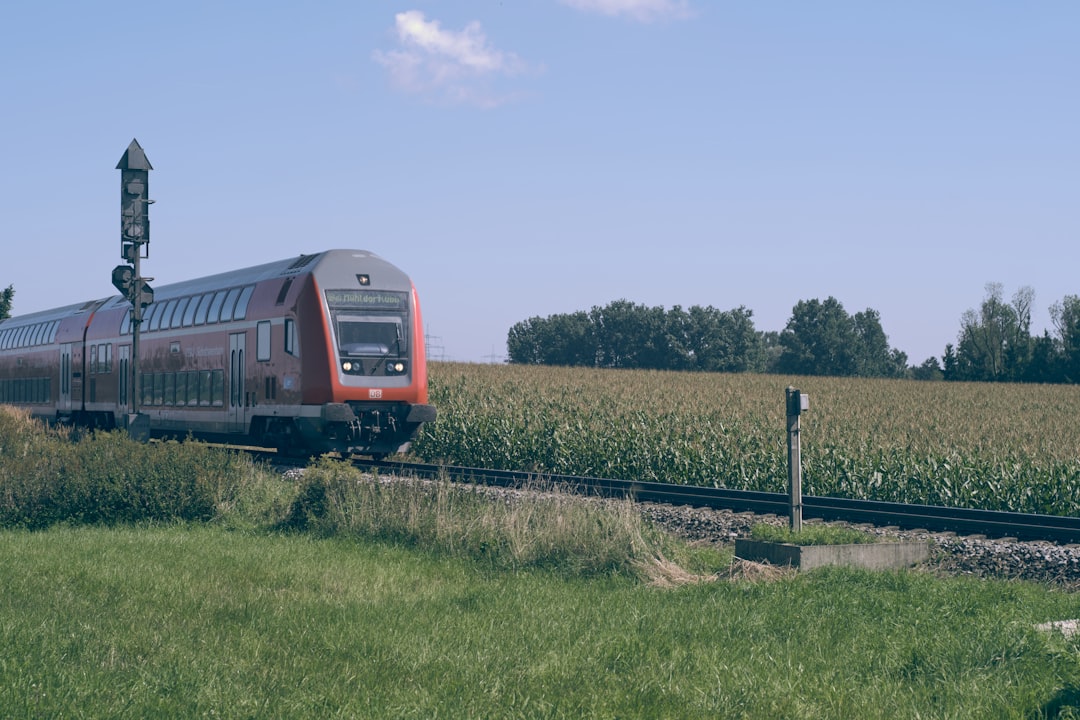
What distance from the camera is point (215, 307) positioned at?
25312mm

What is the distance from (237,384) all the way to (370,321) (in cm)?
380

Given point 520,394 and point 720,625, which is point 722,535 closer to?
point 720,625

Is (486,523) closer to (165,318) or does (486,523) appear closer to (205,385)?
(205,385)

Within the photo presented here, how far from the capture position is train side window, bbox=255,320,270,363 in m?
22.9

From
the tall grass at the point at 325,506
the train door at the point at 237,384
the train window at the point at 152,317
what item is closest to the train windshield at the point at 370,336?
the train door at the point at 237,384

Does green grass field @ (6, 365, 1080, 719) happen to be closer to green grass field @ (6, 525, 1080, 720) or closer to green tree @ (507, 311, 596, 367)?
green grass field @ (6, 525, 1080, 720)

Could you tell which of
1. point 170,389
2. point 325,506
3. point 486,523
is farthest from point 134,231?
point 486,523

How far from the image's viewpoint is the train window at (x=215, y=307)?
82.5 feet

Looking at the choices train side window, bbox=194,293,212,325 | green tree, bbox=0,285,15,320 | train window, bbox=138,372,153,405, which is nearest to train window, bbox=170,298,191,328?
train side window, bbox=194,293,212,325

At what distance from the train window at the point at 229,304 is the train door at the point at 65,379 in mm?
11278

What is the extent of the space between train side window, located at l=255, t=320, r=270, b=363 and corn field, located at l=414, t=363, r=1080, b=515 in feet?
21.1

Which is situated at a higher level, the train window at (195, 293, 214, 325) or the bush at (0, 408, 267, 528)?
the train window at (195, 293, 214, 325)

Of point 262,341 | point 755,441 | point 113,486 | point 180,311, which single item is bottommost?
point 113,486

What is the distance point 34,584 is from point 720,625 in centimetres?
603
